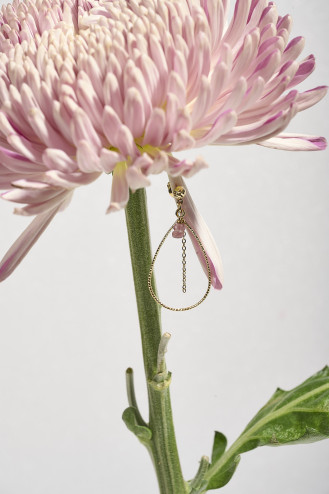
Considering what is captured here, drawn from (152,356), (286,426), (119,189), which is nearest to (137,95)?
(119,189)

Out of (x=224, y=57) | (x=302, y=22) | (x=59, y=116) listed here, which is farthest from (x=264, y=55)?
(x=302, y=22)

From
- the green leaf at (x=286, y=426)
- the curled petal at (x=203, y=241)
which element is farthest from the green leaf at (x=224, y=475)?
the curled petal at (x=203, y=241)

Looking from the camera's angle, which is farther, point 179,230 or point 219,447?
point 219,447

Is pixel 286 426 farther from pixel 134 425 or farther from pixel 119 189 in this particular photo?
pixel 119 189

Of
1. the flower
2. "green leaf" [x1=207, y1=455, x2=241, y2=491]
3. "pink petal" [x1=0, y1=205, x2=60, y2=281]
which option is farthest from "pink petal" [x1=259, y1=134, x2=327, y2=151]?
"green leaf" [x1=207, y1=455, x2=241, y2=491]

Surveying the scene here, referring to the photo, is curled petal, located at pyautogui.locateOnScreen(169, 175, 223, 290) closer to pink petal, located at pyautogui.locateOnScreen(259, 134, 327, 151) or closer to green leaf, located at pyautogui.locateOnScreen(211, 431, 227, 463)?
pink petal, located at pyautogui.locateOnScreen(259, 134, 327, 151)
